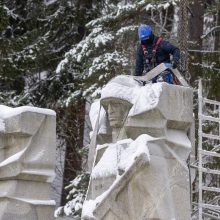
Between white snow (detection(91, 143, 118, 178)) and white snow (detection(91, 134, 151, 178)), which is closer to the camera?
white snow (detection(91, 134, 151, 178))

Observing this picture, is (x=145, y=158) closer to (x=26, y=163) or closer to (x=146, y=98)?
(x=146, y=98)

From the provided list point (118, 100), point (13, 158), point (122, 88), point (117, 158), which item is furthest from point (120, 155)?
point (13, 158)

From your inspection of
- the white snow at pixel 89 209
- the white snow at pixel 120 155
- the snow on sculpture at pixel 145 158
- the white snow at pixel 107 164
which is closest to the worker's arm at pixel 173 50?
the snow on sculpture at pixel 145 158

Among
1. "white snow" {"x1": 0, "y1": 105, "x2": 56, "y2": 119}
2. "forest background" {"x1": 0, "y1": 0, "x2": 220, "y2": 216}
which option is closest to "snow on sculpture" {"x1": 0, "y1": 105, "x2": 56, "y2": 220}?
"white snow" {"x1": 0, "y1": 105, "x2": 56, "y2": 119}

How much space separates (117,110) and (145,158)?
Result: 90 centimetres

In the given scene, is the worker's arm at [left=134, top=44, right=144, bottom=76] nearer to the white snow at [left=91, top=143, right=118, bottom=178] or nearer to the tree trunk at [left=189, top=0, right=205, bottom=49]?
the white snow at [left=91, top=143, right=118, bottom=178]

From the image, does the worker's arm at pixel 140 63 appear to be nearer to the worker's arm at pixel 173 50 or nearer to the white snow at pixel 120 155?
the worker's arm at pixel 173 50

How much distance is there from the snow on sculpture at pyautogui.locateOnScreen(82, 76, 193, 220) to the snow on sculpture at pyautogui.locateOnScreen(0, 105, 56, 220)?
64 cm

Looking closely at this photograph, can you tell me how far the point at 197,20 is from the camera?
17.7m

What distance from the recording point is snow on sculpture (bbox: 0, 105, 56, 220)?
9.50 m

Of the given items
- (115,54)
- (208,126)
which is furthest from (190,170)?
(115,54)

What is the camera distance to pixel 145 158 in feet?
28.8

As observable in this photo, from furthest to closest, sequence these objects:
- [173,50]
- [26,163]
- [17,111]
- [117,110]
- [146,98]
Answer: [173,50]
[17,111]
[26,163]
[117,110]
[146,98]

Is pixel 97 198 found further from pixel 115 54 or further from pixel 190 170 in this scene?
pixel 115 54
